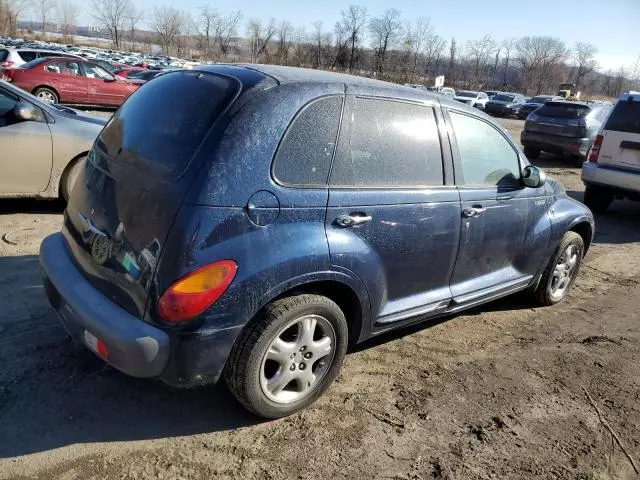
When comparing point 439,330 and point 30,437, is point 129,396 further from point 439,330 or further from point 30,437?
point 439,330

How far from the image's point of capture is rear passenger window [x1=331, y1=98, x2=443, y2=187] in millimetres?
3029

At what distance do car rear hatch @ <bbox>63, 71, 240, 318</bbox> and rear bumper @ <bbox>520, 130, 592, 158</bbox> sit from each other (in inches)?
467

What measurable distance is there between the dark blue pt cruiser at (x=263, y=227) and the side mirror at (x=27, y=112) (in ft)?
9.23

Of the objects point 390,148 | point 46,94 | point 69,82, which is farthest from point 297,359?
point 69,82

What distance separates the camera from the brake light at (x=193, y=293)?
244 centimetres

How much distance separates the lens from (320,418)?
302 centimetres

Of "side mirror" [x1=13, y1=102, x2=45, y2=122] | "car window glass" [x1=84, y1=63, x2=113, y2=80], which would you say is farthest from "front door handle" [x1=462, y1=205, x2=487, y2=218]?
"car window glass" [x1=84, y1=63, x2=113, y2=80]

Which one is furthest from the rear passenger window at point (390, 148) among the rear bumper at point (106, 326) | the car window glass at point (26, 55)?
the car window glass at point (26, 55)

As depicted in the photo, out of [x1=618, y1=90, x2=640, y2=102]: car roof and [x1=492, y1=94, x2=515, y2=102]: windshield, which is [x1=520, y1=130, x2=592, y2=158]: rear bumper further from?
[x1=492, y1=94, x2=515, y2=102]: windshield

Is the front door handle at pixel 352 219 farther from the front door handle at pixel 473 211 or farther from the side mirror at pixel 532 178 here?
the side mirror at pixel 532 178

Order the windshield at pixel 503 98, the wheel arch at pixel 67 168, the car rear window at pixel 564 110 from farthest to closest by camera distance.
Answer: the windshield at pixel 503 98
the car rear window at pixel 564 110
the wheel arch at pixel 67 168

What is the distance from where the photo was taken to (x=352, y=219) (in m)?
2.93

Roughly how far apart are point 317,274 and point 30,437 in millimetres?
1589

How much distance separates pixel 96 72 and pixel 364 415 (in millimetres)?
16781
